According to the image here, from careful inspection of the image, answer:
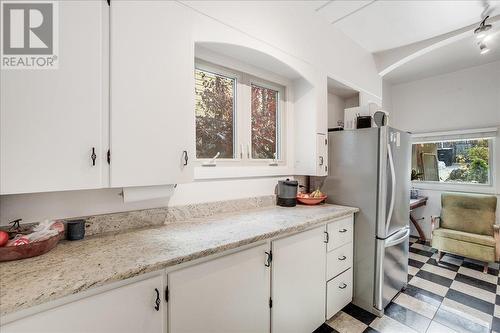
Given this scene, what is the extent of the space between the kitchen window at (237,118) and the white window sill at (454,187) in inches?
120

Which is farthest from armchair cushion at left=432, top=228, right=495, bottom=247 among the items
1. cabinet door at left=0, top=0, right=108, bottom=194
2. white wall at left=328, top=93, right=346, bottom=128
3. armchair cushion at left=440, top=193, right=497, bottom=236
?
cabinet door at left=0, top=0, right=108, bottom=194

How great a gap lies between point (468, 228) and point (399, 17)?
2.81 m

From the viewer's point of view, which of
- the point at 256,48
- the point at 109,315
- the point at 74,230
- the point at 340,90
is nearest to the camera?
the point at 109,315

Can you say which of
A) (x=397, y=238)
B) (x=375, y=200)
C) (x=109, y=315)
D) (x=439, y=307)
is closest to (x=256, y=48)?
(x=375, y=200)

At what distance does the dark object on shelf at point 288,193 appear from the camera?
2086 mm

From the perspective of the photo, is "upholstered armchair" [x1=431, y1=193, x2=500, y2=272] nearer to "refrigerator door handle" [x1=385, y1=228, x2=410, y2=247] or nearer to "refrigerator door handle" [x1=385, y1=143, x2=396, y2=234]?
"refrigerator door handle" [x1=385, y1=228, x2=410, y2=247]

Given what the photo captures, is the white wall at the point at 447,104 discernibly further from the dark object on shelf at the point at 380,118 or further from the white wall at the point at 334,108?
the dark object on shelf at the point at 380,118

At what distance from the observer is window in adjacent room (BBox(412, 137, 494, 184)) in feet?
11.2

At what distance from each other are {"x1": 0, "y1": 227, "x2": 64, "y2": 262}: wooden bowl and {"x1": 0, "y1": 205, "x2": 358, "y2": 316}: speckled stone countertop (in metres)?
0.02

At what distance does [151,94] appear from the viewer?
1.18m

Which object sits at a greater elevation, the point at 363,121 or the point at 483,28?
the point at 483,28

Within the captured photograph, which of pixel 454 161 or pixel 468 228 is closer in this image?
pixel 468 228

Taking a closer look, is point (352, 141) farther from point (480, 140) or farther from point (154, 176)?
point (480, 140)

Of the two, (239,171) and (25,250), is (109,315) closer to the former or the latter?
(25,250)
